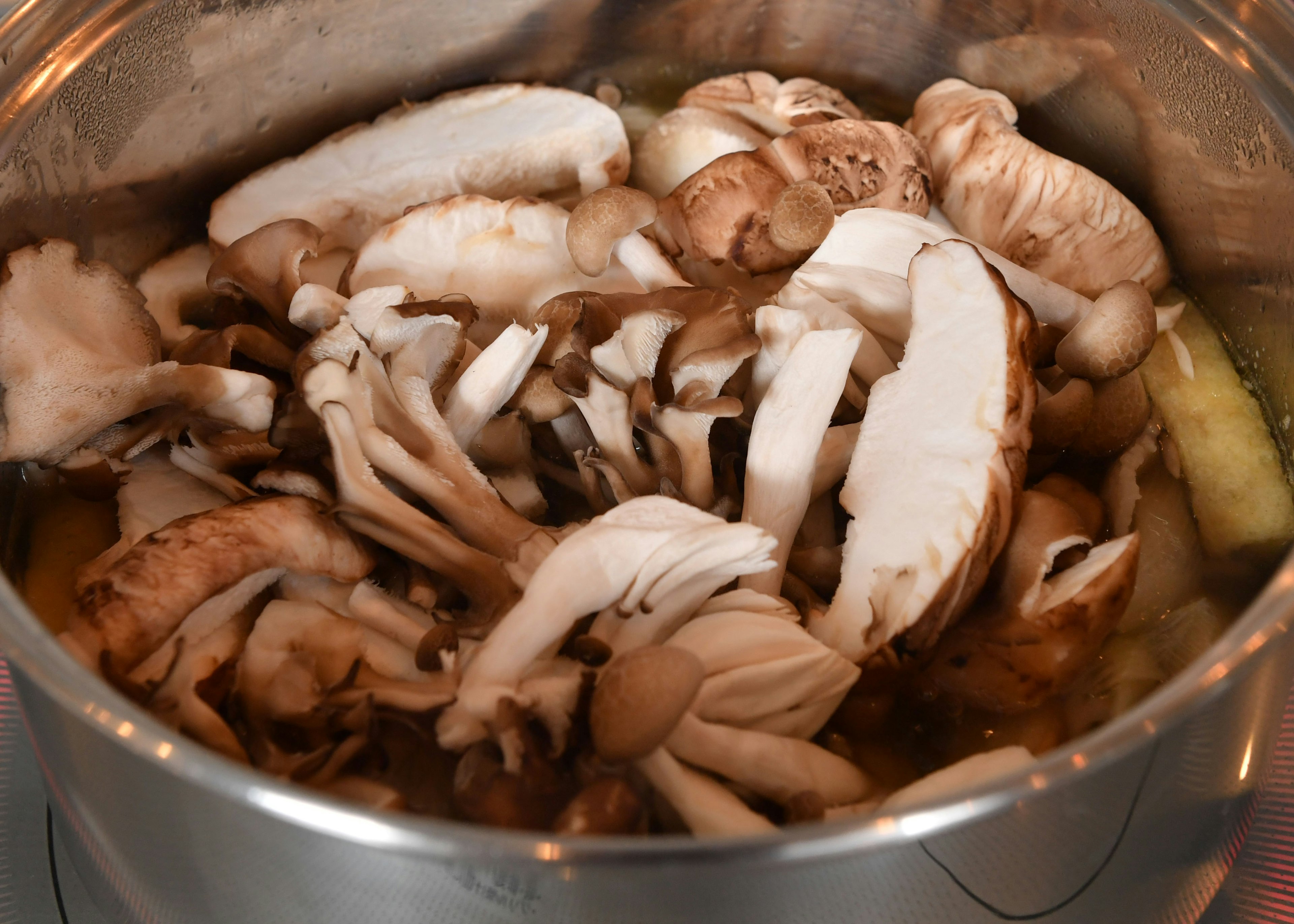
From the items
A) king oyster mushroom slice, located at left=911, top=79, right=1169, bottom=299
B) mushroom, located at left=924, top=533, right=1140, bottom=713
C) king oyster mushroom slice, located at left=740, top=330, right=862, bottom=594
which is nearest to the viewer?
mushroom, located at left=924, top=533, right=1140, bottom=713

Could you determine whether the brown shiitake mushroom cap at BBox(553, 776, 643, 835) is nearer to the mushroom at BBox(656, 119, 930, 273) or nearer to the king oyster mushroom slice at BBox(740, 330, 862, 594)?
the king oyster mushroom slice at BBox(740, 330, 862, 594)

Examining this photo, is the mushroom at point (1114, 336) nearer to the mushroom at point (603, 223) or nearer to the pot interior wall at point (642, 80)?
the pot interior wall at point (642, 80)

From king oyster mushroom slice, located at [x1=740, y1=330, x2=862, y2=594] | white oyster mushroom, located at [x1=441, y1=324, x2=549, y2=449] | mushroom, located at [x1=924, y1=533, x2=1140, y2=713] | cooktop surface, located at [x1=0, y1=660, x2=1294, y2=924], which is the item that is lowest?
cooktop surface, located at [x1=0, y1=660, x2=1294, y2=924]

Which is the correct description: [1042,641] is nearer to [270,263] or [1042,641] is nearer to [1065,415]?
[1065,415]

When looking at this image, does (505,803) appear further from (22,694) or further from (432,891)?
(22,694)

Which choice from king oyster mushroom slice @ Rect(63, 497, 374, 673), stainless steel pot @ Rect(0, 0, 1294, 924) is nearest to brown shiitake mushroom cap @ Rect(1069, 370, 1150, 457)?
stainless steel pot @ Rect(0, 0, 1294, 924)

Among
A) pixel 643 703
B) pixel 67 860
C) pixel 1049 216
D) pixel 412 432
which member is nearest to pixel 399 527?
pixel 412 432

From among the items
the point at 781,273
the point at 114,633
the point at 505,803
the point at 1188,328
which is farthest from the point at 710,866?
the point at 1188,328
